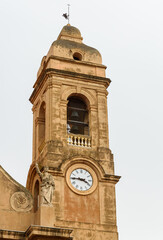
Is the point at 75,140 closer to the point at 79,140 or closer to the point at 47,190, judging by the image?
the point at 79,140

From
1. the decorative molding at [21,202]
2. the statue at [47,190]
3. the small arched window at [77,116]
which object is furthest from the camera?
the small arched window at [77,116]

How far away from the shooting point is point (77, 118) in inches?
1114

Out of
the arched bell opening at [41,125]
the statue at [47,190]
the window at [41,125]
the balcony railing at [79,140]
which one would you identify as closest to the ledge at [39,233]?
the statue at [47,190]

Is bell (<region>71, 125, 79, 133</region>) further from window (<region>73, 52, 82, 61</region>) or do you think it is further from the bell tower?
window (<region>73, 52, 82, 61</region>)

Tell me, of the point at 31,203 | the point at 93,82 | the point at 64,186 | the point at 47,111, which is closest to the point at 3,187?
the point at 31,203

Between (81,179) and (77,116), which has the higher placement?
(77,116)

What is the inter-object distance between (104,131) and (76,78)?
2874mm

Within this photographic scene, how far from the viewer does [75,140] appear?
88.3 ft

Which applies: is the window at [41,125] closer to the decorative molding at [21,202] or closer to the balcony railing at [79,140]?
the balcony railing at [79,140]

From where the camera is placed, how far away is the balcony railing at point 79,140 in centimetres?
2684

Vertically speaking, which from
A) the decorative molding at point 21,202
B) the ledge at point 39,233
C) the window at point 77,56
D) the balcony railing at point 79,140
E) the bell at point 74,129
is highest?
the window at point 77,56

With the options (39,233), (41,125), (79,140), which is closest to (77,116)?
(79,140)

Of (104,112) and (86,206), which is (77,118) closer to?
(104,112)

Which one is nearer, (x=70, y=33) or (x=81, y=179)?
(x=81, y=179)
